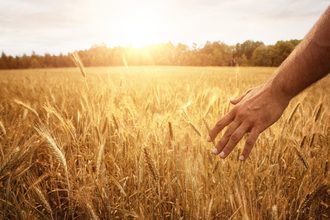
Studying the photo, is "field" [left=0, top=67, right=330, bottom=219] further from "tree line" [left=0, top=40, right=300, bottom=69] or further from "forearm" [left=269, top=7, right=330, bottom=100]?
"tree line" [left=0, top=40, right=300, bottom=69]

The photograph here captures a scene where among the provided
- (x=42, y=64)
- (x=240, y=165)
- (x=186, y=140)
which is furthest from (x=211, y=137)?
(x=42, y=64)

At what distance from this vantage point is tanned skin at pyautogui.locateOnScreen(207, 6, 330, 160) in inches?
33.9

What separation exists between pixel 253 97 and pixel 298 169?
21.8 inches

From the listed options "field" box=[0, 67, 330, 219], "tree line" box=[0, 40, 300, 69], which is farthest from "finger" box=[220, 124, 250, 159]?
"tree line" box=[0, 40, 300, 69]

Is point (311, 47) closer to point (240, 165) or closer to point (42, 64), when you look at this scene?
point (240, 165)

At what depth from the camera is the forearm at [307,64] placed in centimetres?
85

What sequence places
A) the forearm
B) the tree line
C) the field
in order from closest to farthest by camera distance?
the forearm < the field < the tree line

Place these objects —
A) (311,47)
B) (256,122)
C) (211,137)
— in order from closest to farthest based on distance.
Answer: (311,47), (256,122), (211,137)

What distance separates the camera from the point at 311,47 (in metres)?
0.88

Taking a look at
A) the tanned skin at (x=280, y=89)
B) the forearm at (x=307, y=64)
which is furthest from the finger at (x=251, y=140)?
the forearm at (x=307, y=64)

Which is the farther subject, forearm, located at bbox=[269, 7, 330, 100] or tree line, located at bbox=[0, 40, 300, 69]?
tree line, located at bbox=[0, 40, 300, 69]

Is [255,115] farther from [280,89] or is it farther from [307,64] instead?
[307,64]

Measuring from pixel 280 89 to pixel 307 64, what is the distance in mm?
127

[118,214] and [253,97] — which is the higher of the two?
[253,97]
